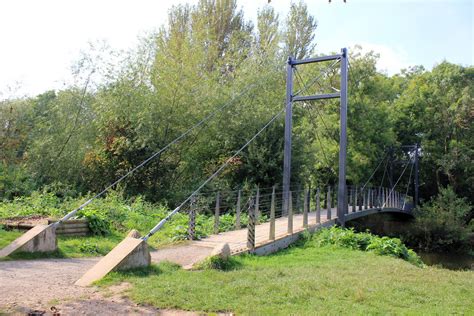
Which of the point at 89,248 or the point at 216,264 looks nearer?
the point at 216,264

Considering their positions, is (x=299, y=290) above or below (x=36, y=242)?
below

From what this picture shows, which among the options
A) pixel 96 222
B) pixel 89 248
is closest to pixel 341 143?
pixel 96 222

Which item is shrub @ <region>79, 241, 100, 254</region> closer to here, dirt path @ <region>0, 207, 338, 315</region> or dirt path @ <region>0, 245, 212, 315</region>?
dirt path @ <region>0, 207, 338, 315</region>

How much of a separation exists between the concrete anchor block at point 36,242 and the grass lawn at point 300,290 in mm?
1662

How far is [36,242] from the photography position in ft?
17.9

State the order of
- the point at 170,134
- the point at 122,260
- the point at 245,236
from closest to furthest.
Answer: the point at 122,260 → the point at 245,236 → the point at 170,134

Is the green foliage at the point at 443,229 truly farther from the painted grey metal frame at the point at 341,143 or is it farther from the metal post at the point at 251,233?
the metal post at the point at 251,233

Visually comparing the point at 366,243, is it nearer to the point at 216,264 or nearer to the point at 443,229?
the point at 216,264

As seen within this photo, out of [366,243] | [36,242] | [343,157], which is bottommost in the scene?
[366,243]

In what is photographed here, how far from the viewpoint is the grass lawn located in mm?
3584

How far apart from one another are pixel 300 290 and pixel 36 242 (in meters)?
3.27

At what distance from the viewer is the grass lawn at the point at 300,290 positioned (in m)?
3.58

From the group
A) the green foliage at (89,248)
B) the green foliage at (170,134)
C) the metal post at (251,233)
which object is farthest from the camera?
the green foliage at (170,134)

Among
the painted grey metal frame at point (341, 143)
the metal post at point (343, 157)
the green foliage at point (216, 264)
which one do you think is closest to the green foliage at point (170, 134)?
the painted grey metal frame at point (341, 143)
